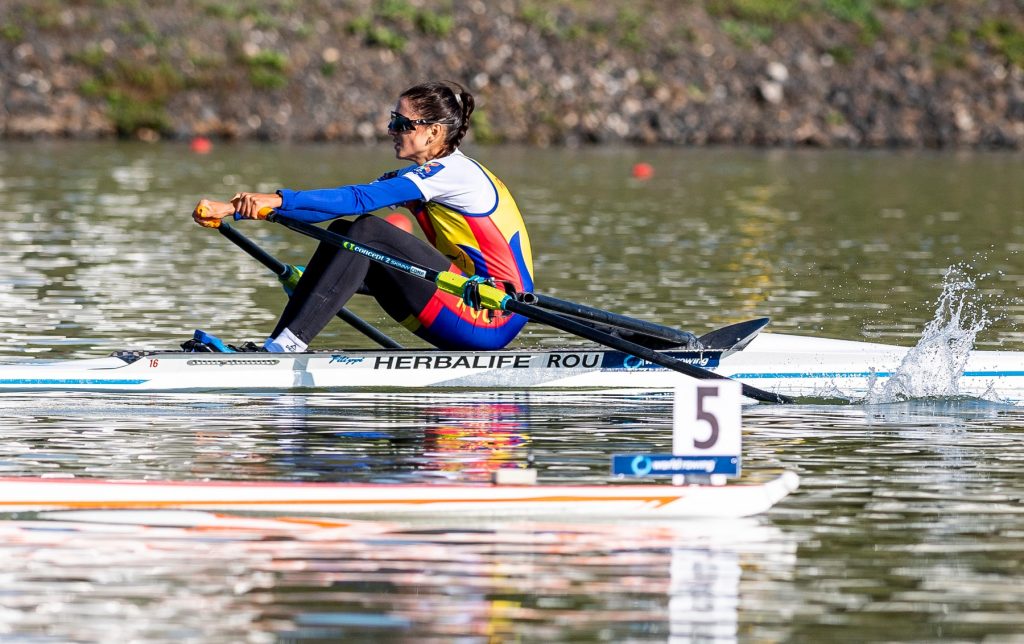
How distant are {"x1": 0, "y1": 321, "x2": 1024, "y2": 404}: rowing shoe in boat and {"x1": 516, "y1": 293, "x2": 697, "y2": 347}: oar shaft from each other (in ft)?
0.31

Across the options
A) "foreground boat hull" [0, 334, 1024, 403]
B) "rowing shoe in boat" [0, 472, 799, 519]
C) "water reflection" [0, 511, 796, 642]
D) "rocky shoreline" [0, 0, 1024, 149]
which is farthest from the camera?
"rocky shoreline" [0, 0, 1024, 149]

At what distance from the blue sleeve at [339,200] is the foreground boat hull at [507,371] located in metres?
0.82

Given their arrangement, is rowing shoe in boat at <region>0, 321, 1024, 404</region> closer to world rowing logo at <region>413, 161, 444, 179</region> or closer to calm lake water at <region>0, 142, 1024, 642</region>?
calm lake water at <region>0, 142, 1024, 642</region>

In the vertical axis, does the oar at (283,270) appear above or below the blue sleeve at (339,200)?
below

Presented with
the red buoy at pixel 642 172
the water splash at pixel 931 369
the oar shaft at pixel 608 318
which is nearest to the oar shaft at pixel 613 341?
the oar shaft at pixel 608 318

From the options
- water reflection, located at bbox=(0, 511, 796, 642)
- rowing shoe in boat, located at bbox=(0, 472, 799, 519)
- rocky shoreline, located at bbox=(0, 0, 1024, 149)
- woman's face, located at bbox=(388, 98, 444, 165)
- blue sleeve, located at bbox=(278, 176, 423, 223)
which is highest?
rocky shoreline, located at bbox=(0, 0, 1024, 149)

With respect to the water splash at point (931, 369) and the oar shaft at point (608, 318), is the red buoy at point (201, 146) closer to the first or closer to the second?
the oar shaft at point (608, 318)

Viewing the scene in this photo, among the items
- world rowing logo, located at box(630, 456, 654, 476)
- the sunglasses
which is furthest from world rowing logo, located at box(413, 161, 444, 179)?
world rowing logo, located at box(630, 456, 654, 476)

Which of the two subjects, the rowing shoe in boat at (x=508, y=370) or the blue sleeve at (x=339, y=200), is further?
the rowing shoe in boat at (x=508, y=370)

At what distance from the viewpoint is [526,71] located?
3881 centimetres

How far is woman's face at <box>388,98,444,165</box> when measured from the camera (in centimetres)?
977

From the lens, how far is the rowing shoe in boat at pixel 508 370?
9.90 metres

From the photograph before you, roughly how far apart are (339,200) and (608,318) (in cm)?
162

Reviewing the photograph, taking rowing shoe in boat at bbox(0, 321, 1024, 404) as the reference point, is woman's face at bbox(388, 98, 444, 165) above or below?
above
